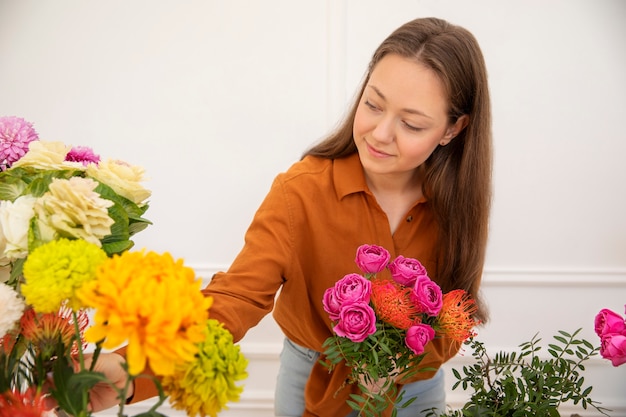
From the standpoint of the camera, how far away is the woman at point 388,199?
119 centimetres

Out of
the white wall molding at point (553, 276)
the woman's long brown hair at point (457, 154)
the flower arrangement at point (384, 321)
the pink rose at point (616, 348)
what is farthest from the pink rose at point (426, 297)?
the white wall molding at point (553, 276)

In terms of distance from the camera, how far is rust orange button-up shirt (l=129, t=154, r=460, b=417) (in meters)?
1.30

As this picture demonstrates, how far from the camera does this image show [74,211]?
26.1 inches

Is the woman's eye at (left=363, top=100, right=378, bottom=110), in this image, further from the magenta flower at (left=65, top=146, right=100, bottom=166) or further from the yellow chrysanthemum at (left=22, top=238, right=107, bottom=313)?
the yellow chrysanthemum at (left=22, top=238, right=107, bottom=313)

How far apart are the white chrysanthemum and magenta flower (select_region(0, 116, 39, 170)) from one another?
257mm

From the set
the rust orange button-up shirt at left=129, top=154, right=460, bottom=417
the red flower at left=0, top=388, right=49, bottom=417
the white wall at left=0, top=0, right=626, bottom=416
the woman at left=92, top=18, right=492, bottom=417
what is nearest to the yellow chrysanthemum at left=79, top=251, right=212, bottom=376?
the red flower at left=0, top=388, right=49, bottom=417

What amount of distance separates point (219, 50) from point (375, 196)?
1097mm

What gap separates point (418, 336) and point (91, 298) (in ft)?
1.50

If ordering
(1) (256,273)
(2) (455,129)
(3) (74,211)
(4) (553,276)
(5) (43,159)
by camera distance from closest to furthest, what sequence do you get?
(3) (74,211) < (5) (43,159) < (1) (256,273) < (2) (455,129) < (4) (553,276)

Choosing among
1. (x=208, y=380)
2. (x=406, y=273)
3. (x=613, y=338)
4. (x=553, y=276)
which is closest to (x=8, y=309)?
(x=208, y=380)

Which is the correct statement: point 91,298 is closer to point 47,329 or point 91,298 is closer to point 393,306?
point 47,329

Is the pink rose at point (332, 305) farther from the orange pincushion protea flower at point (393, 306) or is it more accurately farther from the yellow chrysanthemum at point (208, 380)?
the yellow chrysanthemum at point (208, 380)

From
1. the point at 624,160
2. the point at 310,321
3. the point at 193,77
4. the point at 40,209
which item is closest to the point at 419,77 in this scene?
the point at 310,321

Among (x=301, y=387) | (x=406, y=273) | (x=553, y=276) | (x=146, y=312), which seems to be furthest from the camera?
(x=553, y=276)
